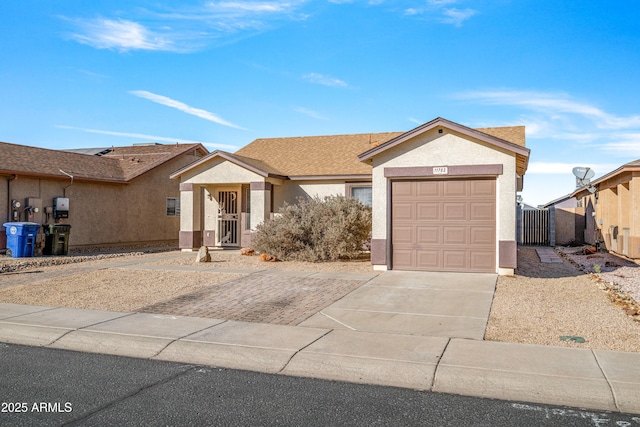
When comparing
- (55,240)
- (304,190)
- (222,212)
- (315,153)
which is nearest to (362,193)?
(304,190)

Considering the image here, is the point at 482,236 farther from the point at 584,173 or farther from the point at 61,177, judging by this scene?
the point at 61,177

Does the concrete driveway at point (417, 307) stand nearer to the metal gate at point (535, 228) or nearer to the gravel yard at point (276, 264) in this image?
the gravel yard at point (276, 264)

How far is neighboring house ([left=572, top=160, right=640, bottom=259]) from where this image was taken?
679 inches

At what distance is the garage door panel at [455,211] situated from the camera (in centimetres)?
1379

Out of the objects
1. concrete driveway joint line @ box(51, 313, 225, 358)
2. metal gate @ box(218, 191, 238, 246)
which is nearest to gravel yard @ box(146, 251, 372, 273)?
metal gate @ box(218, 191, 238, 246)

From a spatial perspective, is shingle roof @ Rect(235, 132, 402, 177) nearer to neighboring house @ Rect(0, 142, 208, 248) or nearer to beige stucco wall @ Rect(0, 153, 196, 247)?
neighboring house @ Rect(0, 142, 208, 248)

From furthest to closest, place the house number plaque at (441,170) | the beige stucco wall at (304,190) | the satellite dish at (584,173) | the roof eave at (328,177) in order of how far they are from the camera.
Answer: the satellite dish at (584,173) → the beige stucco wall at (304,190) → the roof eave at (328,177) → the house number plaque at (441,170)

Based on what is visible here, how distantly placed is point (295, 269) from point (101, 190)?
458 inches

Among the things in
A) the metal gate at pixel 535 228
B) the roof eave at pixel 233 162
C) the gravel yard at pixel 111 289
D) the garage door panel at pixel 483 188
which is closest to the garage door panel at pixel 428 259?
the garage door panel at pixel 483 188

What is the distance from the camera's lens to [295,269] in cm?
1486

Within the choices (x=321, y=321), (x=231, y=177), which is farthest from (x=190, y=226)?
(x=321, y=321)

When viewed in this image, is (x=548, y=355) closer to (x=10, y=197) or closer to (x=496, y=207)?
(x=496, y=207)

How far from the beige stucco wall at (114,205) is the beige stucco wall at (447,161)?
503 inches

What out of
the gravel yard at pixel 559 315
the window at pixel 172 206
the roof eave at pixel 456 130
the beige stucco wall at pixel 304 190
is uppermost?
the roof eave at pixel 456 130
